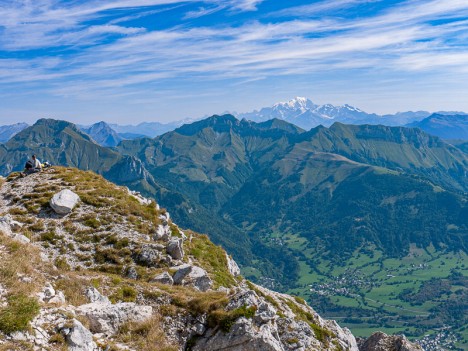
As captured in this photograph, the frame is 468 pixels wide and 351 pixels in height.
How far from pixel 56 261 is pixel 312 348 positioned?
68.8 ft

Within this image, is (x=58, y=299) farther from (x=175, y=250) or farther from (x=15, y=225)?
(x=15, y=225)

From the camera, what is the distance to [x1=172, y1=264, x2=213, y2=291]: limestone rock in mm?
29609

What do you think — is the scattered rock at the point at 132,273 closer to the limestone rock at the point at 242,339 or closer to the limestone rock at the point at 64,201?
the limestone rock at the point at 242,339

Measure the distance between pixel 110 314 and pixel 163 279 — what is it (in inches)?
345

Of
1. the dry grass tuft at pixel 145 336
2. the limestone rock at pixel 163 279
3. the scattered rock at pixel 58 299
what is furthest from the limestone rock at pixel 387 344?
the scattered rock at pixel 58 299

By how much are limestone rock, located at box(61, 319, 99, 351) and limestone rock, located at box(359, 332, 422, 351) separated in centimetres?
2405

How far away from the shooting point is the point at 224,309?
21656 mm

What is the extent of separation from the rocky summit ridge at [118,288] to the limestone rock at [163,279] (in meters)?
0.08

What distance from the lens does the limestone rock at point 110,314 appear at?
63.2 feet

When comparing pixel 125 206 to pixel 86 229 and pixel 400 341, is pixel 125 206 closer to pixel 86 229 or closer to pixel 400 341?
pixel 86 229

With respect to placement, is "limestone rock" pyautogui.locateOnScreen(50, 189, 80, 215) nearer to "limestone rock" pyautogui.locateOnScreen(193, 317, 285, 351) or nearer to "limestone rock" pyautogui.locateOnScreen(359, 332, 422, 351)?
"limestone rock" pyautogui.locateOnScreen(193, 317, 285, 351)

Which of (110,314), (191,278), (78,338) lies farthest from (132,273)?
(78,338)

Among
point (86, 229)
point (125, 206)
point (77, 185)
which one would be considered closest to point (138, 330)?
→ point (86, 229)

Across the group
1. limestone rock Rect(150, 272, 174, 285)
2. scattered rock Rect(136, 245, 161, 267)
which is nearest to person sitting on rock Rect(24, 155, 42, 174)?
scattered rock Rect(136, 245, 161, 267)
